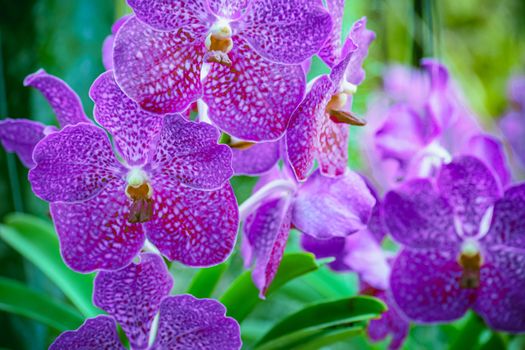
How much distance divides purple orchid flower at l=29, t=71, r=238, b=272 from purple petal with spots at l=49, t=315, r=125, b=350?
0.20 feet

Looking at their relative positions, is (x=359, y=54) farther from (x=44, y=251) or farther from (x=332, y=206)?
(x=44, y=251)

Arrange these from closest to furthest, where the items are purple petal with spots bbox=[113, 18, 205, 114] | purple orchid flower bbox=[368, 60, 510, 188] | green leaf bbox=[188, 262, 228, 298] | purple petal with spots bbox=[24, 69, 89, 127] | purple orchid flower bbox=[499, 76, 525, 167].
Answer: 1. purple petal with spots bbox=[113, 18, 205, 114]
2. purple petal with spots bbox=[24, 69, 89, 127]
3. green leaf bbox=[188, 262, 228, 298]
4. purple orchid flower bbox=[368, 60, 510, 188]
5. purple orchid flower bbox=[499, 76, 525, 167]

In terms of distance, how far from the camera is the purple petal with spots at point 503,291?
825 mm

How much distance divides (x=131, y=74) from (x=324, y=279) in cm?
57

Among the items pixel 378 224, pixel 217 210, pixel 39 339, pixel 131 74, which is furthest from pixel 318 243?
pixel 39 339

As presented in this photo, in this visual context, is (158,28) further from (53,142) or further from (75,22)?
(75,22)

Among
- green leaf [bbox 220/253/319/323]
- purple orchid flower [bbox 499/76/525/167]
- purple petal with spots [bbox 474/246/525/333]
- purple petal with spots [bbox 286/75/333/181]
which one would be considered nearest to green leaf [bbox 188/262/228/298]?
green leaf [bbox 220/253/319/323]

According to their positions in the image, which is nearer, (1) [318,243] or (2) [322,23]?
(2) [322,23]

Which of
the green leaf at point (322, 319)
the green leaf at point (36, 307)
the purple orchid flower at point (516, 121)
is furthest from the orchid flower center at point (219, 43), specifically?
the purple orchid flower at point (516, 121)

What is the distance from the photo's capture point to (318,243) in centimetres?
82

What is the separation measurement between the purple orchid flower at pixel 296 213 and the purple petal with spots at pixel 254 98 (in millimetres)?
109

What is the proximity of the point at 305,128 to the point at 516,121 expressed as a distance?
1535 millimetres

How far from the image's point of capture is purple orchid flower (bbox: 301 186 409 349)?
823mm

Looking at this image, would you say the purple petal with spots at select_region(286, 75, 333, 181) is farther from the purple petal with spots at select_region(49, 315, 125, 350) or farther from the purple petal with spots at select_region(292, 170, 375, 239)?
the purple petal with spots at select_region(49, 315, 125, 350)
